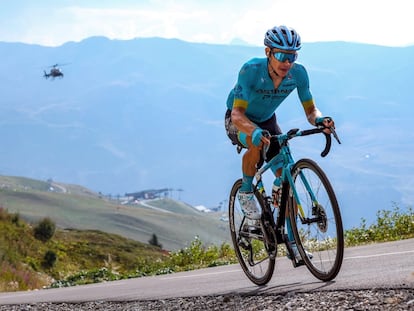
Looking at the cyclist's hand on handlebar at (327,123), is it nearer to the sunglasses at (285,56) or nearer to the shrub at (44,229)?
the sunglasses at (285,56)

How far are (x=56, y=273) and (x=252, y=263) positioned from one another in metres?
26.9

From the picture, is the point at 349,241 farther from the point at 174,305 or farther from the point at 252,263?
the point at 174,305

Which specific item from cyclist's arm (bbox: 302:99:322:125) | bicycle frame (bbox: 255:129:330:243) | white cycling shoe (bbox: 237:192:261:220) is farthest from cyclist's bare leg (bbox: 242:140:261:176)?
cyclist's arm (bbox: 302:99:322:125)

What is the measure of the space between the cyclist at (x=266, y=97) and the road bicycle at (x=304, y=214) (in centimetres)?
13

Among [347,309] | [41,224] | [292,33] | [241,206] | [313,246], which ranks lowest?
[347,309]

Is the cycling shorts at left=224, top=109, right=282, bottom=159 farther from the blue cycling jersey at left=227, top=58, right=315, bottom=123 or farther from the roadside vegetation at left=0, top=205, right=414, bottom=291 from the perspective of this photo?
the roadside vegetation at left=0, top=205, right=414, bottom=291

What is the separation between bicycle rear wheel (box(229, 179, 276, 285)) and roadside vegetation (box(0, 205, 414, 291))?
5.82 meters

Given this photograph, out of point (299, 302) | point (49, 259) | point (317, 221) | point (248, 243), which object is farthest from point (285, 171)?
point (49, 259)

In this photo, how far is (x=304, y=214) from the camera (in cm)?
719

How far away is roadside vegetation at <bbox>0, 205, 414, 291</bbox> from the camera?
608 inches

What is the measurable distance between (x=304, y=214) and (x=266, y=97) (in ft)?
4.16

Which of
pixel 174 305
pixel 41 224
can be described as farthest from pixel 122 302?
pixel 41 224

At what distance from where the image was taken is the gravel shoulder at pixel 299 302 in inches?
235

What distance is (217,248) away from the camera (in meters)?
18.5
